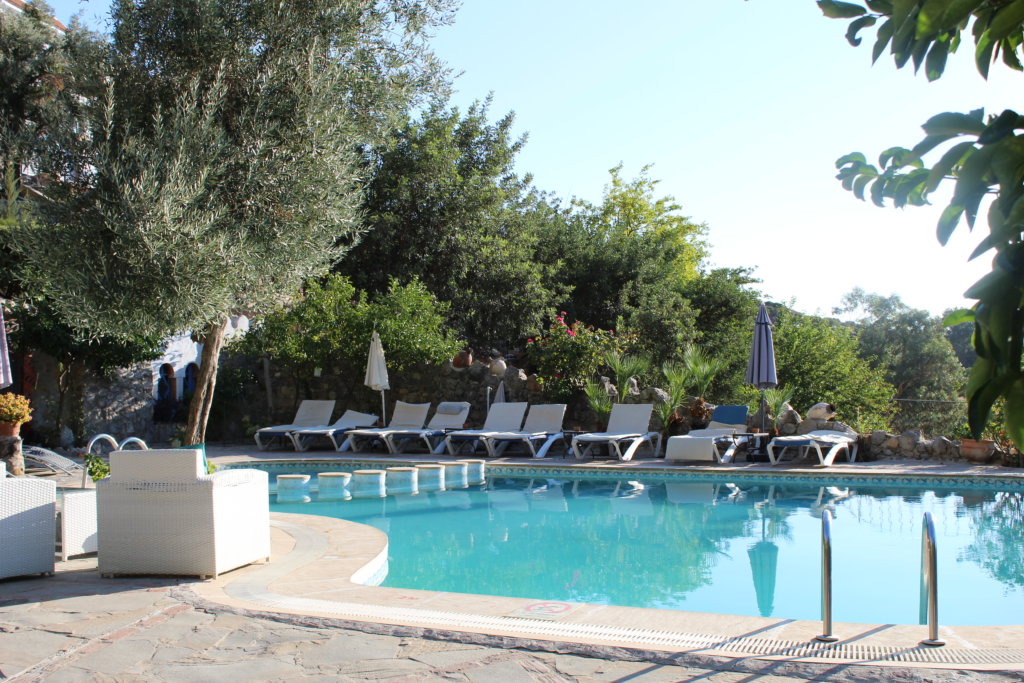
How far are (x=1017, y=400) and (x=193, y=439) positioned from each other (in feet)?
27.1

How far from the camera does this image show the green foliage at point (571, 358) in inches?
596

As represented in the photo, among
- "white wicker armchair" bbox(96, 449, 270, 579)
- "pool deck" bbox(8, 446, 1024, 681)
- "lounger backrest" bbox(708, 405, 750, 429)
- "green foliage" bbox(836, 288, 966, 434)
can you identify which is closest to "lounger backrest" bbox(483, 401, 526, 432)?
"lounger backrest" bbox(708, 405, 750, 429)

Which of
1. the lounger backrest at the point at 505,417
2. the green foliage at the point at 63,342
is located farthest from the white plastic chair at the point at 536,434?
the green foliage at the point at 63,342

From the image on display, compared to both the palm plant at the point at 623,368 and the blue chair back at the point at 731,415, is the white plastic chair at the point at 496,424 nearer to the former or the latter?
the palm plant at the point at 623,368

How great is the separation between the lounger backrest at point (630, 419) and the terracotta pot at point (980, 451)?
4605 millimetres

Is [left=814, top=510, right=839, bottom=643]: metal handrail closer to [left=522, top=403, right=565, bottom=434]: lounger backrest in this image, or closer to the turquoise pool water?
the turquoise pool water

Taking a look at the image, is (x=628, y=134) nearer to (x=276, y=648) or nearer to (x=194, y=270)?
(x=194, y=270)

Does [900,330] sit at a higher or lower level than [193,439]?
higher

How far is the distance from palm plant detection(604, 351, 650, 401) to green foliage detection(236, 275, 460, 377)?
3324mm

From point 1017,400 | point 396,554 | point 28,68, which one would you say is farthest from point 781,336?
point 1017,400

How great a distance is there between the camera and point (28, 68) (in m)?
13.5

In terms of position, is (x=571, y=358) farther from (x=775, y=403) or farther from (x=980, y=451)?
(x=980, y=451)

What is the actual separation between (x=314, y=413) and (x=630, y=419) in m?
6.24

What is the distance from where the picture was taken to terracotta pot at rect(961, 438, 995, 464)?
11.8 m
